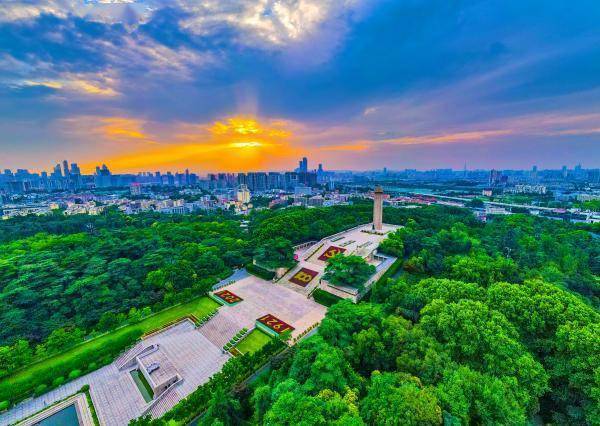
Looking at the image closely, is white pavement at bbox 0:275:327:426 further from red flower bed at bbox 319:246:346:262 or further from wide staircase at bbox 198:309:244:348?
red flower bed at bbox 319:246:346:262

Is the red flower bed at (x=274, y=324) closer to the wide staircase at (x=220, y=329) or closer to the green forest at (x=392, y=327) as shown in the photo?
the wide staircase at (x=220, y=329)

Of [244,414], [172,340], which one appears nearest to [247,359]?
[244,414]

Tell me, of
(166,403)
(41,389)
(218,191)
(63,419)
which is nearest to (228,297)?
(166,403)

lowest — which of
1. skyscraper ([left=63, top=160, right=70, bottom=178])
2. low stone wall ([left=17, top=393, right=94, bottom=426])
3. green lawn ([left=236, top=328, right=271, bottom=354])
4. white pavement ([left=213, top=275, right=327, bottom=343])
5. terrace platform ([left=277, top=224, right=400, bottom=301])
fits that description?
low stone wall ([left=17, top=393, right=94, bottom=426])

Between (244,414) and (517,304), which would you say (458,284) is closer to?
(517,304)

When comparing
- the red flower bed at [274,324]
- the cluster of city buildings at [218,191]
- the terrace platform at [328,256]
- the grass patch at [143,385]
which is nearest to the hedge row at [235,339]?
the red flower bed at [274,324]

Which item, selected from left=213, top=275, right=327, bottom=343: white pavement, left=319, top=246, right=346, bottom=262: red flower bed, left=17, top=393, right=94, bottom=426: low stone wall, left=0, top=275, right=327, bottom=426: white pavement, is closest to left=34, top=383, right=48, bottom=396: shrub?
left=0, top=275, right=327, bottom=426: white pavement
